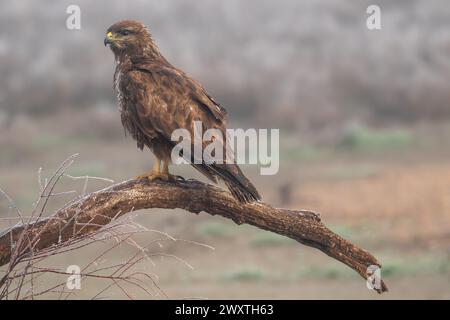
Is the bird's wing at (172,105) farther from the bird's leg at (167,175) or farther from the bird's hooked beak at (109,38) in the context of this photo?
the bird's hooked beak at (109,38)

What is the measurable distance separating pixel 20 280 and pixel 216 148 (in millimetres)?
1426

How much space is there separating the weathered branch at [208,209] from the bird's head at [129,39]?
1088mm

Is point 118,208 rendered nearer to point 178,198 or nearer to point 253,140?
point 178,198

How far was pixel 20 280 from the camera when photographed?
443cm

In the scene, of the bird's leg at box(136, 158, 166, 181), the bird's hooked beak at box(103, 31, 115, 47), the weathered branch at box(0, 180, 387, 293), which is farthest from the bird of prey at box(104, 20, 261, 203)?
the bird's hooked beak at box(103, 31, 115, 47)

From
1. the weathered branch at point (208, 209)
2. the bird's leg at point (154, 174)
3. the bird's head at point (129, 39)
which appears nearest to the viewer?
the weathered branch at point (208, 209)

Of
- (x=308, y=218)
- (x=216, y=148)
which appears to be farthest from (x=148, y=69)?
(x=308, y=218)

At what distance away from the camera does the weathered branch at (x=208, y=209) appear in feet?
16.1

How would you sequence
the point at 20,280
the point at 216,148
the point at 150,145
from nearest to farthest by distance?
the point at 20,280 → the point at 216,148 → the point at 150,145

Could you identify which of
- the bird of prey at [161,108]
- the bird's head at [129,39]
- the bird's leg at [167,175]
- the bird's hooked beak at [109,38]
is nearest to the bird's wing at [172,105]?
the bird of prey at [161,108]

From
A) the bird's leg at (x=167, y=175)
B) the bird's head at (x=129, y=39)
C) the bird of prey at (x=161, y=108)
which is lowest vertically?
the bird's leg at (x=167, y=175)

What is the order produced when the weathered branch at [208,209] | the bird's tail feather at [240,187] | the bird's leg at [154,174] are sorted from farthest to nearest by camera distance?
the bird's leg at [154,174]
the bird's tail feather at [240,187]
the weathered branch at [208,209]

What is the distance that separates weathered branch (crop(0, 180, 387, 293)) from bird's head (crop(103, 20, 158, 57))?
42.8 inches

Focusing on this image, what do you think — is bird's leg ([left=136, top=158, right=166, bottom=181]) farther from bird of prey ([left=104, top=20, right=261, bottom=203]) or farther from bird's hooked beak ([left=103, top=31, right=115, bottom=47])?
bird's hooked beak ([left=103, top=31, right=115, bottom=47])
